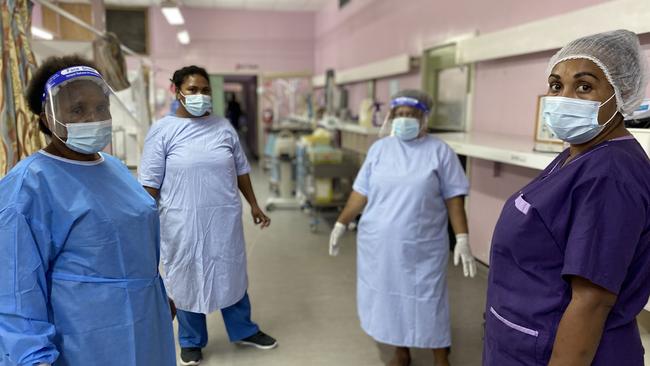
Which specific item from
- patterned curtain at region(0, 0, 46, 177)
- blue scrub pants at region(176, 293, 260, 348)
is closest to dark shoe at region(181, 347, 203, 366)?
blue scrub pants at region(176, 293, 260, 348)

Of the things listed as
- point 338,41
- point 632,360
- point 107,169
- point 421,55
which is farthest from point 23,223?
point 338,41

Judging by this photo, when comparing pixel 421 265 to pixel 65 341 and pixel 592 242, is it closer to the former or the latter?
pixel 592 242

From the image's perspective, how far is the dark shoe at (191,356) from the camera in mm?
2289

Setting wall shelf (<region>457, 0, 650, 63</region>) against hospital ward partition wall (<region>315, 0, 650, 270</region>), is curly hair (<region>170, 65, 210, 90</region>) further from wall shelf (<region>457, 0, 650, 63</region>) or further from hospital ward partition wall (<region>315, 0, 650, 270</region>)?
wall shelf (<region>457, 0, 650, 63</region>)

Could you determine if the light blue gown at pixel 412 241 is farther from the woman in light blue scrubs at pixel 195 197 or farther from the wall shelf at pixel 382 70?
the wall shelf at pixel 382 70

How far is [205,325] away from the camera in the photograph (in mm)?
2361

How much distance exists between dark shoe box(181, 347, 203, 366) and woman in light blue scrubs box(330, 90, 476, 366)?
87cm

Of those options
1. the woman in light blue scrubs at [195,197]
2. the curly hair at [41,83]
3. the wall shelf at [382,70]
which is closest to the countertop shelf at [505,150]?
the woman in light blue scrubs at [195,197]

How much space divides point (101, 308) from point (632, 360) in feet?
4.07

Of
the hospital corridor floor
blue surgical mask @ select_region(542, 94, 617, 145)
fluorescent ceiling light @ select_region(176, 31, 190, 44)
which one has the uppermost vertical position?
fluorescent ceiling light @ select_region(176, 31, 190, 44)

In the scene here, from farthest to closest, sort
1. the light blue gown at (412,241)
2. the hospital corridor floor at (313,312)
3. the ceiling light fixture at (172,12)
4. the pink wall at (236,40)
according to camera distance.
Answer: the pink wall at (236,40)
the ceiling light fixture at (172,12)
the hospital corridor floor at (313,312)
the light blue gown at (412,241)

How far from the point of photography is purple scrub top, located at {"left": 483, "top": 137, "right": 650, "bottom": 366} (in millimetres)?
911

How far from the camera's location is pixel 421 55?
4.59 metres

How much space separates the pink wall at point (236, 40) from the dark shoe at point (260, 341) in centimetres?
781
